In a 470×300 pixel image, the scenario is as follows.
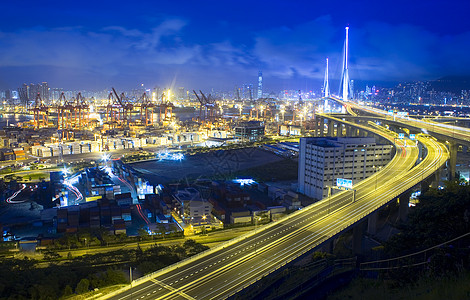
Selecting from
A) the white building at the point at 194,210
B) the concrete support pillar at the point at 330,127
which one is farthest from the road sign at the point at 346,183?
the concrete support pillar at the point at 330,127

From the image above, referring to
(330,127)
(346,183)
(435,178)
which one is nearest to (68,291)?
(346,183)

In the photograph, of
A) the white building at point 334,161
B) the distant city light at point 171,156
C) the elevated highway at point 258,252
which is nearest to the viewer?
the elevated highway at point 258,252

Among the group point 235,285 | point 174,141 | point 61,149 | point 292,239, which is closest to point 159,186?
point 292,239

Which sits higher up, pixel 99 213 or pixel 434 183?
pixel 434 183

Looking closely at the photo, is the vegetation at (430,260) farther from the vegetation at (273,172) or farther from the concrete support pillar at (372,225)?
the vegetation at (273,172)

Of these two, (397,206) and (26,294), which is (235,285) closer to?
(26,294)

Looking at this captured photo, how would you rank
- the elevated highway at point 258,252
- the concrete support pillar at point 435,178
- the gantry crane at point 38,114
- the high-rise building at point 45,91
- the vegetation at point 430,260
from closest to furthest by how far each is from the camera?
the vegetation at point 430,260 → the elevated highway at point 258,252 → the concrete support pillar at point 435,178 → the gantry crane at point 38,114 → the high-rise building at point 45,91

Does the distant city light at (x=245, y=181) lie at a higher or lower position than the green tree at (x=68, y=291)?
higher

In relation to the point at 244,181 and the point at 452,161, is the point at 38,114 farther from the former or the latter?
the point at 452,161
